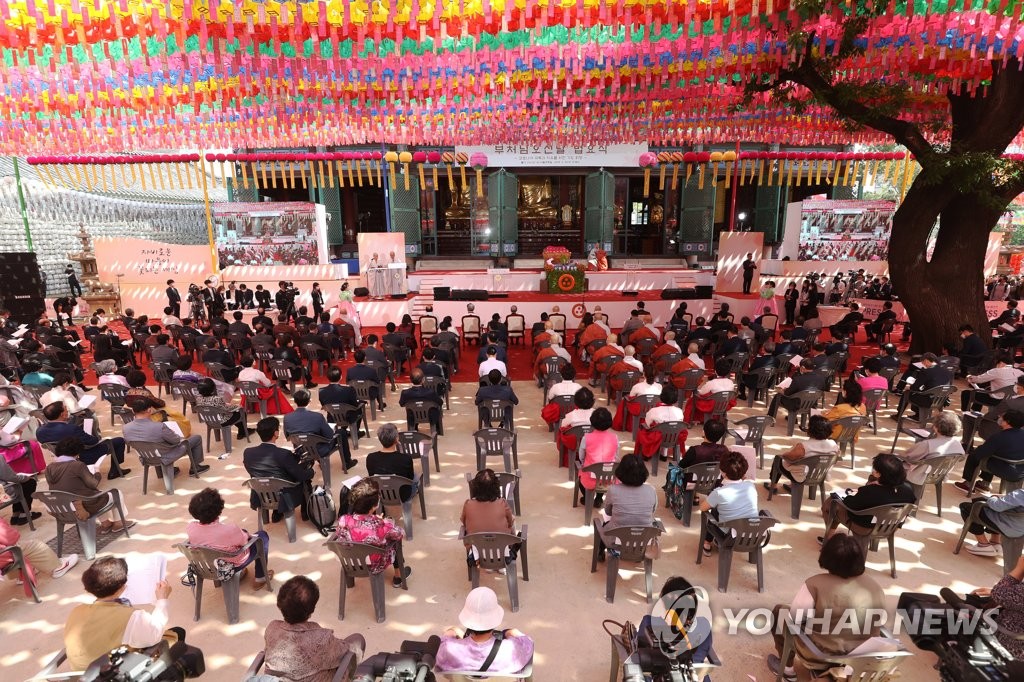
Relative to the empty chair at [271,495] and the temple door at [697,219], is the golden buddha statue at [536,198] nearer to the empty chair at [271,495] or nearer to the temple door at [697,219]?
the temple door at [697,219]

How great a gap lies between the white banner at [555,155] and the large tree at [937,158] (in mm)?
10404

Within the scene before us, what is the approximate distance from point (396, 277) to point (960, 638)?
53.0ft

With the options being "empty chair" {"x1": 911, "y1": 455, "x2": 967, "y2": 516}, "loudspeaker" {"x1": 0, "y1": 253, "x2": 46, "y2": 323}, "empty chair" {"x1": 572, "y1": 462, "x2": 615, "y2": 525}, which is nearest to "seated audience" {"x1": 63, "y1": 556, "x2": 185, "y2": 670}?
"empty chair" {"x1": 572, "y1": 462, "x2": 615, "y2": 525}

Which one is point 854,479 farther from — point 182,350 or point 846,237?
point 846,237

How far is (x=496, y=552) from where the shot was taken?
414 cm

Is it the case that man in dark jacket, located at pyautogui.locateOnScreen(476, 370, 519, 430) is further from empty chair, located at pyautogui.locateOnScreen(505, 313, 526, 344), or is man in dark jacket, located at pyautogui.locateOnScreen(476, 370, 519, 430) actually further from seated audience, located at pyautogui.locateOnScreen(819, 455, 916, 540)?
empty chair, located at pyautogui.locateOnScreen(505, 313, 526, 344)

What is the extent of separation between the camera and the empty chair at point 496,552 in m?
4.02

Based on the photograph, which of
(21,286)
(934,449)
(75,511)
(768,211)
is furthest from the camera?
(768,211)

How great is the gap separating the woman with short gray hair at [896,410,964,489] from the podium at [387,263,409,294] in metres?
14.7

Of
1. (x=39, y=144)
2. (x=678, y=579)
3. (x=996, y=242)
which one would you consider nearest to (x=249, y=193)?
(x=39, y=144)

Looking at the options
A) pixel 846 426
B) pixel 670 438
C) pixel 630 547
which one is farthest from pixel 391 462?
pixel 846 426

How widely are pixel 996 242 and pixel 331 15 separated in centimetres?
2233

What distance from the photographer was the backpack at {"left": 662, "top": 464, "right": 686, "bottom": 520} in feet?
18.0

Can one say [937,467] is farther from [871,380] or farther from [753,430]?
[871,380]
